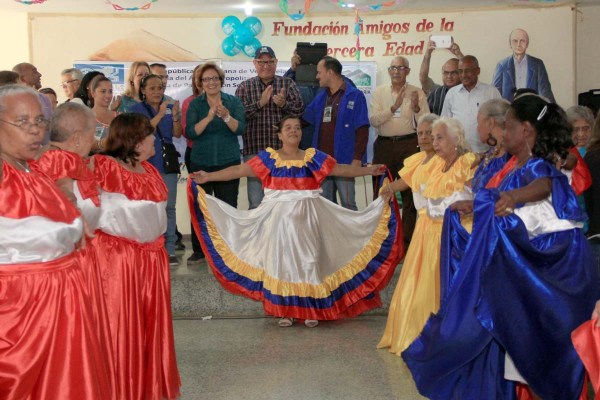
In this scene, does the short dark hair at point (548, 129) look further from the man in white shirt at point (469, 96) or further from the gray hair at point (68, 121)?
the man in white shirt at point (469, 96)

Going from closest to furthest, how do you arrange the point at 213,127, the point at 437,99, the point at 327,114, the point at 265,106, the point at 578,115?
1. the point at 578,115
2. the point at 213,127
3. the point at 265,106
4. the point at 327,114
5. the point at 437,99

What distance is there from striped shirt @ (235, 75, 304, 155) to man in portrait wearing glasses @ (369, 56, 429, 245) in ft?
3.14

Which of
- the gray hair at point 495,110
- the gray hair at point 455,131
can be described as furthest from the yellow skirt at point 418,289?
the gray hair at point 495,110

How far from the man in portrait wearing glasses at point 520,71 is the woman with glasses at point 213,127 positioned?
3.70m

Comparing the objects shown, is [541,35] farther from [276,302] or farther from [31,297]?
[31,297]

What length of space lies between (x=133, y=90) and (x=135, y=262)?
3.45 meters

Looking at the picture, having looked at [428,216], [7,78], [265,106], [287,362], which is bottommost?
[287,362]

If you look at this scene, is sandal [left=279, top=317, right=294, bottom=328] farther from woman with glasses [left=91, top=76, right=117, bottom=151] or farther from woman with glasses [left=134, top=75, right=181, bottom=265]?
woman with glasses [left=91, top=76, right=117, bottom=151]

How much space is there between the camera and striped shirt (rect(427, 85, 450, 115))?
8.01m

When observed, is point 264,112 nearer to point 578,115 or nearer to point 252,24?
point 578,115

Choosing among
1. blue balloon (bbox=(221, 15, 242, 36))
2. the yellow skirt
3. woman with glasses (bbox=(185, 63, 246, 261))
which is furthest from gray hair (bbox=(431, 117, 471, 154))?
blue balloon (bbox=(221, 15, 242, 36))

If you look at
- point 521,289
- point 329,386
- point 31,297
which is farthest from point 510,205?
point 31,297

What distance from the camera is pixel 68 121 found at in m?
3.68

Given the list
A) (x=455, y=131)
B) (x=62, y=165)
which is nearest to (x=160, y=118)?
(x=455, y=131)
